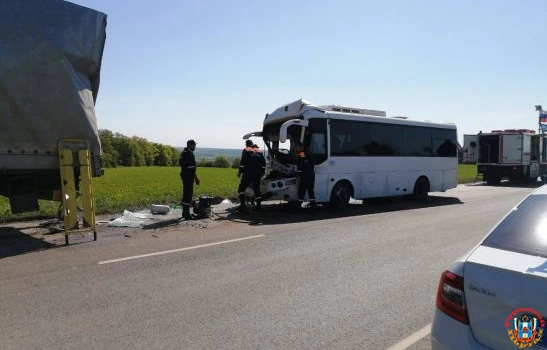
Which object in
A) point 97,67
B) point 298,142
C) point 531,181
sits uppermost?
point 97,67

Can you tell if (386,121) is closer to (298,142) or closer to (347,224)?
(298,142)

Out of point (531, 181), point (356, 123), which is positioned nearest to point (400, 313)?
point (356, 123)

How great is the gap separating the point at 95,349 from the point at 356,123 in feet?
37.5

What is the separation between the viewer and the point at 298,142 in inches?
509

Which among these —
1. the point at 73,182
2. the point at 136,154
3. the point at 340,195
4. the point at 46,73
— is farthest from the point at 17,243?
the point at 136,154

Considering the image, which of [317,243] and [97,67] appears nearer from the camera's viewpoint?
[317,243]

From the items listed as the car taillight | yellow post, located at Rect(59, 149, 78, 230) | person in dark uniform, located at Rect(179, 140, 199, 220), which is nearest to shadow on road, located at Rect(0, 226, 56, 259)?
yellow post, located at Rect(59, 149, 78, 230)

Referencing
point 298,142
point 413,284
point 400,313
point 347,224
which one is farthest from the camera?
point 298,142

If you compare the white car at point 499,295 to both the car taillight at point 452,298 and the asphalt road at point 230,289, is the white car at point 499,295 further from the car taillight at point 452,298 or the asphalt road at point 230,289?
the asphalt road at point 230,289

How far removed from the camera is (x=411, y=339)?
4.07 m

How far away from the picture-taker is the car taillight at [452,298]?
2.74 m

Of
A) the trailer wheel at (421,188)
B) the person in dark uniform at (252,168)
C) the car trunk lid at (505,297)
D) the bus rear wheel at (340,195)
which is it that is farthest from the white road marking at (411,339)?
the trailer wheel at (421,188)

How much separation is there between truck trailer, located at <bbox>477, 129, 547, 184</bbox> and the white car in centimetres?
2625

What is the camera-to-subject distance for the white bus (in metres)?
13.0
